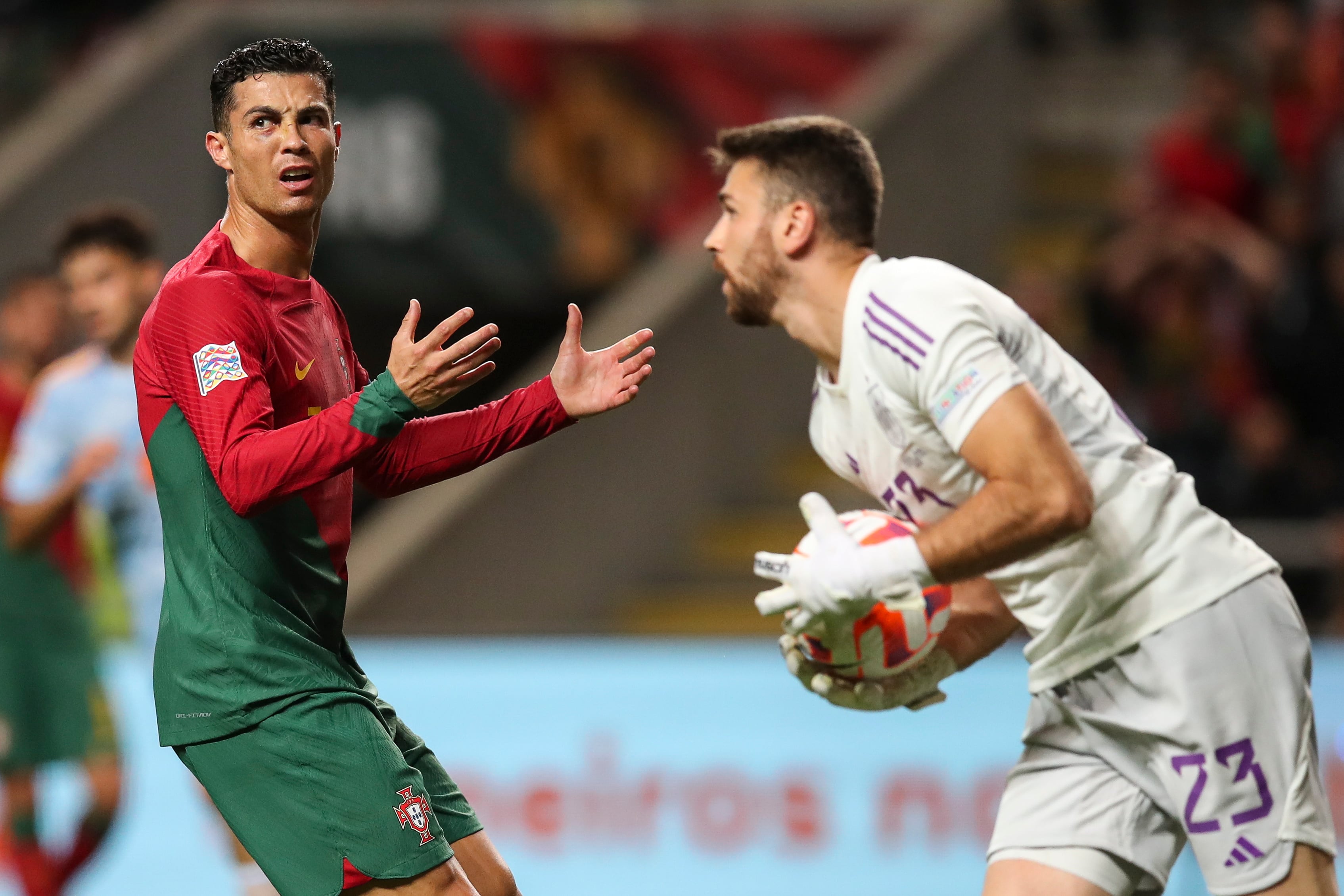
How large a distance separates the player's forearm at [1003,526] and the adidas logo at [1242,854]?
736 mm

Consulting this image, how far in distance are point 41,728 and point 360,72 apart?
4.69 meters

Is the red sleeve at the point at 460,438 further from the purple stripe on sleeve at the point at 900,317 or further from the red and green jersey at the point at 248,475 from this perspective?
the purple stripe on sleeve at the point at 900,317

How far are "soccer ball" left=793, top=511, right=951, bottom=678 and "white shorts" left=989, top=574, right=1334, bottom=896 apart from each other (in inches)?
12.0

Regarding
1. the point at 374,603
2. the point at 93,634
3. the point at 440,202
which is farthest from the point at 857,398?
the point at 440,202

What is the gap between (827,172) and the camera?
3461mm

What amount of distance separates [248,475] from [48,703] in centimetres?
356

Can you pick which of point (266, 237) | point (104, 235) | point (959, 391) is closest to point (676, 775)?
point (104, 235)

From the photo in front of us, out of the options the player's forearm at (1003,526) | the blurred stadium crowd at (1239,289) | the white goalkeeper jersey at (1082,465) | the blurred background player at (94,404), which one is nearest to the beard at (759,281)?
the white goalkeeper jersey at (1082,465)

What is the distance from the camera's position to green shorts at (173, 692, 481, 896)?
302 cm

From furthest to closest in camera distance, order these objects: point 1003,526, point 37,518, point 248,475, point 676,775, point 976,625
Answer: point 676,775
point 37,518
point 976,625
point 1003,526
point 248,475

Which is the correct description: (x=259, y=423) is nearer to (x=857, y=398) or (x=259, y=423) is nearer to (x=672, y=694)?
(x=857, y=398)

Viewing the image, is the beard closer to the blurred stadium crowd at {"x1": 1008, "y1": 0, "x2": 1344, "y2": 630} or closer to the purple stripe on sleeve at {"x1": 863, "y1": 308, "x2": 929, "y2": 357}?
the purple stripe on sleeve at {"x1": 863, "y1": 308, "x2": 929, "y2": 357}

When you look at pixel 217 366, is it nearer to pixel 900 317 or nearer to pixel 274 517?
pixel 274 517

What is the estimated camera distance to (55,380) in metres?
5.73
